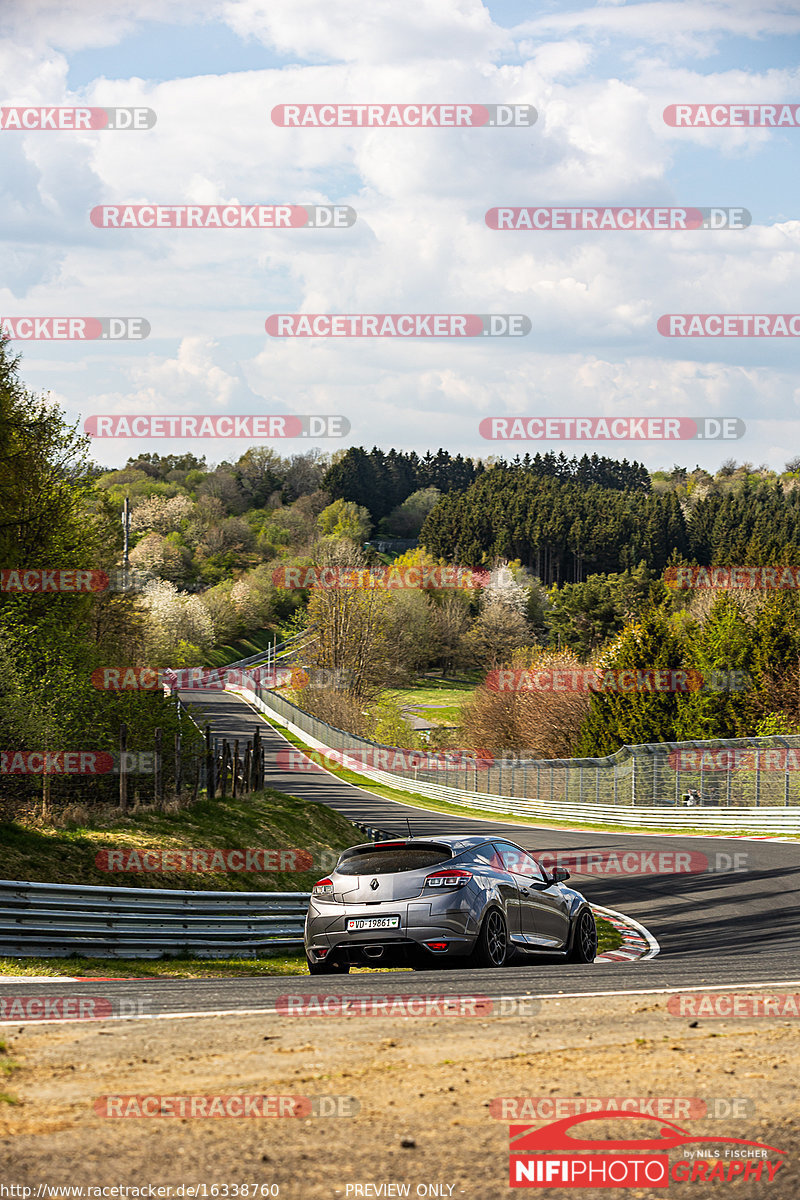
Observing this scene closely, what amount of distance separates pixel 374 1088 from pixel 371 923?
16.3 feet

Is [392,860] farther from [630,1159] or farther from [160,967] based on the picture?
[630,1159]

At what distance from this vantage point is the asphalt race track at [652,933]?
8492 millimetres

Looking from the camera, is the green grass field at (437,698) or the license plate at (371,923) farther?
the green grass field at (437,698)

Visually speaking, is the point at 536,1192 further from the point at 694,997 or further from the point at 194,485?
the point at 194,485

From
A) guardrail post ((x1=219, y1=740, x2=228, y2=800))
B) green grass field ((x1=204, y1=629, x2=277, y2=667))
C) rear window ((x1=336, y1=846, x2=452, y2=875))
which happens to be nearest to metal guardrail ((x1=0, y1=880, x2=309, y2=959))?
rear window ((x1=336, y1=846, x2=452, y2=875))

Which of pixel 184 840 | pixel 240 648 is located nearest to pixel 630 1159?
pixel 184 840

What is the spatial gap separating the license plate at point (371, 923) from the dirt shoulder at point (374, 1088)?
2.93m

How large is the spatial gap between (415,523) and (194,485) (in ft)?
129

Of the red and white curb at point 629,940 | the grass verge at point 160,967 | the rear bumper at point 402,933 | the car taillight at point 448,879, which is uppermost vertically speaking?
the car taillight at point 448,879

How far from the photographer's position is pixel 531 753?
66.1 meters

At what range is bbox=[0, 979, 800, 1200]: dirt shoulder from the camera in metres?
4.16

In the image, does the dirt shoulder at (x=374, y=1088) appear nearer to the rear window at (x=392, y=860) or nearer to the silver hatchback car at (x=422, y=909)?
the silver hatchback car at (x=422, y=909)

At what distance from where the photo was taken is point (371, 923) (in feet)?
33.2

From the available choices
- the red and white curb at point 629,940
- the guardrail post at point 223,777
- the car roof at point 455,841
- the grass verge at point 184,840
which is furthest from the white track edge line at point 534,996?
the guardrail post at point 223,777
